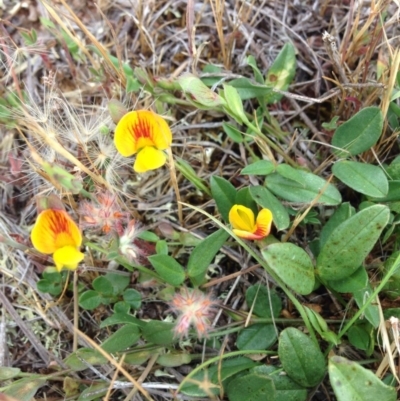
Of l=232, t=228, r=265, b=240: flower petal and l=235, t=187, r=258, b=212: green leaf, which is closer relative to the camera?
l=232, t=228, r=265, b=240: flower petal

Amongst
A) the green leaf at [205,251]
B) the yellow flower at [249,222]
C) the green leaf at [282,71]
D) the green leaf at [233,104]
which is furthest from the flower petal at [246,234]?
the green leaf at [282,71]

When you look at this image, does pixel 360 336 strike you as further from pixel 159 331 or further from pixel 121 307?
pixel 121 307

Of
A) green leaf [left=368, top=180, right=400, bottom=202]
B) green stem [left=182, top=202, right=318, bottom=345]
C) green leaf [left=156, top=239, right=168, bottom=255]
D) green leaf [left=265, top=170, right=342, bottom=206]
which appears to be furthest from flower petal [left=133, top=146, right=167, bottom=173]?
green leaf [left=368, top=180, right=400, bottom=202]

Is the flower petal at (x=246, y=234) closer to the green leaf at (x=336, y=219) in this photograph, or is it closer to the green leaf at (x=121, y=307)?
the green leaf at (x=336, y=219)

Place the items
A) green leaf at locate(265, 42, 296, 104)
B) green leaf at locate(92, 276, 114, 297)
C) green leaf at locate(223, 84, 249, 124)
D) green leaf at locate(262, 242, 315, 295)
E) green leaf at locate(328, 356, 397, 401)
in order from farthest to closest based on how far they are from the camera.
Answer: green leaf at locate(265, 42, 296, 104) < green leaf at locate(92, 276, 114, 297) < green leaf at locate(223, 84, 249, 124) < green leaf at locate(262, 242, 315, 295) < green leaf at locate(328, 356, 397, 401)

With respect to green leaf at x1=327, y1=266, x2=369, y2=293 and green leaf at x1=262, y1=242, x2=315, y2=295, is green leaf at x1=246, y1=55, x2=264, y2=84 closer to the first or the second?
green leaf at x1=262, y1=242, x2=315, y2=295

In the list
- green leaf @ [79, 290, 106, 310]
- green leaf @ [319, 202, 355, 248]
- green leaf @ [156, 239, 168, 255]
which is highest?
green leaf @ [156, 239, 168, 255]
